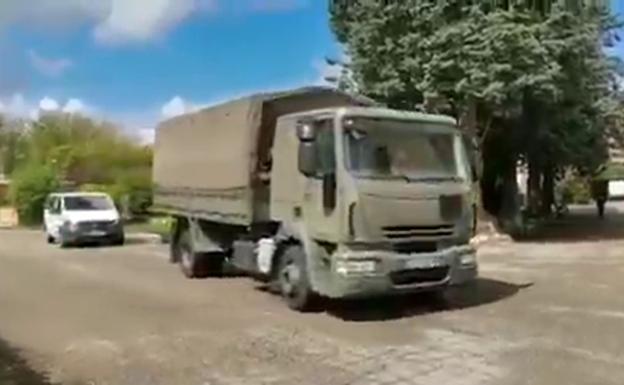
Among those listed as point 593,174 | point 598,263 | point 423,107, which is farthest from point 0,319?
point 593,174

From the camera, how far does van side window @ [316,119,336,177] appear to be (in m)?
11.2

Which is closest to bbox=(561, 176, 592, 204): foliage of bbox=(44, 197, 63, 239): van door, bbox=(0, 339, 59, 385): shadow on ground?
bbox=(44, 197, 63, 239): van door

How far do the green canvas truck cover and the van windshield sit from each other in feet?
39.8

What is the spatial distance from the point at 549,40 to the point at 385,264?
46.9 feet

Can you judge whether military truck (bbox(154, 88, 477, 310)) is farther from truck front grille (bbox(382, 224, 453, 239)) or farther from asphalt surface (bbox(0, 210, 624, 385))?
asphalt surface (bbox(0, 210, 624, 385))

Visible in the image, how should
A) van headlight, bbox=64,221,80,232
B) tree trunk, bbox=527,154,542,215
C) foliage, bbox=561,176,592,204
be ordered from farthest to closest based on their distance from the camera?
foliage, bbox=561,176,592,204 < tree trunk, bbox=527,154,542,215 < van headlight, bbox=64,221,80,232

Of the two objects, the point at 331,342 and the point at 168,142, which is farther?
the point at 168,142

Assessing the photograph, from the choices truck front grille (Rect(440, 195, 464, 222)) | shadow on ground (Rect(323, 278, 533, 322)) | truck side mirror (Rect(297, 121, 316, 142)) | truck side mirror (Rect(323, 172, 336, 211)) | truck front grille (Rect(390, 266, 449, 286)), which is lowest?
shadow on ground (Rect(323, 278, 533, 322))

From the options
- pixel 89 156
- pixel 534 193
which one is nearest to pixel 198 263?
pixel 534 193

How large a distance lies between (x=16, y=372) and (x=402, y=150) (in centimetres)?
560

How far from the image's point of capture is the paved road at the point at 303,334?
8.30m

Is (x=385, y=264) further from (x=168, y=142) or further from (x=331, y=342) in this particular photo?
(x=168, y=142)

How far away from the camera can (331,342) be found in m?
9.90

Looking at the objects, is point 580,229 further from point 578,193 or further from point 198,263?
point 578,193
